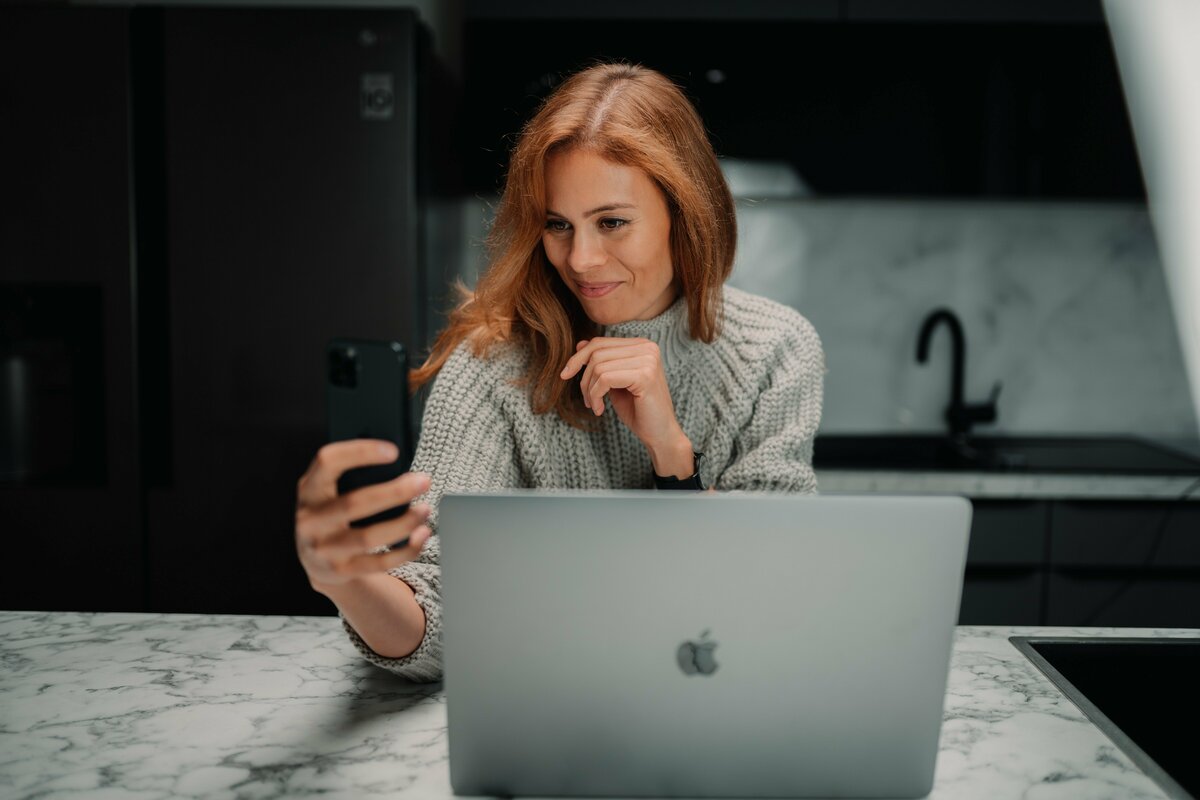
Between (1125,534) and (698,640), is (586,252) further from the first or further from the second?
(1125,534)

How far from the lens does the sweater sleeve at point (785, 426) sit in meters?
1.31

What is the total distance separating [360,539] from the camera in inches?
30.4

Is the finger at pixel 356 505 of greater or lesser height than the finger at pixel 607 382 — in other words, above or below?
below

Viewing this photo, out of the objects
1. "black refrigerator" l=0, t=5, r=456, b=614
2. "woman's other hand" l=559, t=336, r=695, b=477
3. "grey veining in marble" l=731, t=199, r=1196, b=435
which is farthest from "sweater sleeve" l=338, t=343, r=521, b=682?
"grey veining in marble" l=731, t=199, r=1196, b=435

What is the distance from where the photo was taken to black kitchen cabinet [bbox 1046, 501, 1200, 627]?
215cm

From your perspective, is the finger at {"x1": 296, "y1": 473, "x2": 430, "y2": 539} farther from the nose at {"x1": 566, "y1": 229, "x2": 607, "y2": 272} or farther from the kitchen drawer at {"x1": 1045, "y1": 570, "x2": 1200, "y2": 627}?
the kitchen drawer at {"x1": 1045, "y1": 570, "x2": 1200, "y2": 627}

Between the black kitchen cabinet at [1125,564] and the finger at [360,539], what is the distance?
179 centimetres

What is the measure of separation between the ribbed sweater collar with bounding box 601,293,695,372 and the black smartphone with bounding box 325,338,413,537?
636 millimetres

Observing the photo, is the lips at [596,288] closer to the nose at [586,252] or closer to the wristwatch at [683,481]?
the nose at [586,252]

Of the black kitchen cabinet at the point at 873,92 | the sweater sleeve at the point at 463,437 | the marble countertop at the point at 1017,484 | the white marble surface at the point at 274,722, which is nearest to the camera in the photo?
the white marble surface at the point at 274,722

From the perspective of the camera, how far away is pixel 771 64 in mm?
2328

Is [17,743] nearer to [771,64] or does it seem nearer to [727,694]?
[727,694]

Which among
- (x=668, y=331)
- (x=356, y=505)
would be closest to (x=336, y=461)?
(x=356, y=505)

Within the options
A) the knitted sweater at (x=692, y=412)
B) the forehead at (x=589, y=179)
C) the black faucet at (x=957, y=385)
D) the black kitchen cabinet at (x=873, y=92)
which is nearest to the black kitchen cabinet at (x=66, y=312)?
the black kitchen cabinet at (x=873, y=92)
